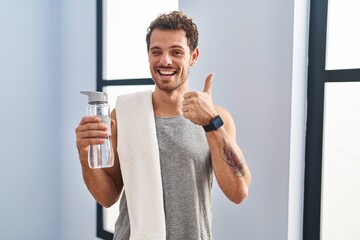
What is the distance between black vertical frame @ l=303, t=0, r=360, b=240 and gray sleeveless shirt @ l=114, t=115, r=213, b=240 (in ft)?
1.47

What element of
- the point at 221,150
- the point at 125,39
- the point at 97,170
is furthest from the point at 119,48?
the point at 221,150

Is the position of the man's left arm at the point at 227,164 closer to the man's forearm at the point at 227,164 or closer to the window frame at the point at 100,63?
the man's forearm at the point at 227,164

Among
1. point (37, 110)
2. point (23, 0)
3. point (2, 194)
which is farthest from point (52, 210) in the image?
point (23, 0)

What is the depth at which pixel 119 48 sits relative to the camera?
6.78 feet

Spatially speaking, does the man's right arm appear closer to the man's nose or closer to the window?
the man's nose

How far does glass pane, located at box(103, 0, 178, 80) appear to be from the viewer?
1987 mm

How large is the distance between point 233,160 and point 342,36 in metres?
0.67

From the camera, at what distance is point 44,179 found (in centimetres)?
212

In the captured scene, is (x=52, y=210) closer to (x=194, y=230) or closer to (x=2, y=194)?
(x=2, y=194)

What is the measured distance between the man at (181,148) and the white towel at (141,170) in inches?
0.8

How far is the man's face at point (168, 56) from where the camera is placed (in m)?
0.98

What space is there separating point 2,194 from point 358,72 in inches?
76.8

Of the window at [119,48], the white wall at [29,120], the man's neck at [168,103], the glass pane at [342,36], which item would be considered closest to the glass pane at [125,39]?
the window at [119,48]

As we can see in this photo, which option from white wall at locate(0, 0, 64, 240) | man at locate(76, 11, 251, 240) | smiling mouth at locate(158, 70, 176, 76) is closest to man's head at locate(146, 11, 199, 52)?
man at locate(76, 11, 251, 240)
